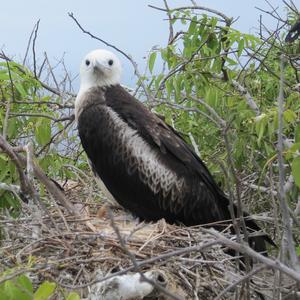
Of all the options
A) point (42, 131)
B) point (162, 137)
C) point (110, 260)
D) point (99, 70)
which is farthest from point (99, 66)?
point (110, 260)

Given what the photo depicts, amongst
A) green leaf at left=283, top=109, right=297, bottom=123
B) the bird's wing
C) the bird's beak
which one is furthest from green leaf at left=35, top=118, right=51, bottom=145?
green leaf at left=283, top=109, right=297, bottom=123

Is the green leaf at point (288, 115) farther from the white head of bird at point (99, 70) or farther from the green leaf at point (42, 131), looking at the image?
the white head of bird at point (99, 70)

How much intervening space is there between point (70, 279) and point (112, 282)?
9.6 inches

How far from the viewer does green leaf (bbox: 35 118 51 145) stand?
4.00m

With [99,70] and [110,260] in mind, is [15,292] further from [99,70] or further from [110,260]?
[99,70]

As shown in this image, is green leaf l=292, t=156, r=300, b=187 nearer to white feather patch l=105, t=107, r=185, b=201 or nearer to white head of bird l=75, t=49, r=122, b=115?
white feather patch l=105, t=107, r=185, b=201

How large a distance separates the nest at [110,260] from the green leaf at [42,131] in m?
0.43

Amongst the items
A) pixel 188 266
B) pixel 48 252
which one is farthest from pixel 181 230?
pixel 48 252

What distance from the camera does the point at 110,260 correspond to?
11.4ft

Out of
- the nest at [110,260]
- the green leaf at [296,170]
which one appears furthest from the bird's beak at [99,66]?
the green leaf at [296,170]

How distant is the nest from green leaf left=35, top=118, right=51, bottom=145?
1.40ft

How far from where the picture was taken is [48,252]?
354 centimetres

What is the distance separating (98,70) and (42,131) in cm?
90

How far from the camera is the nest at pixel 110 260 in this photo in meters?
3.23
